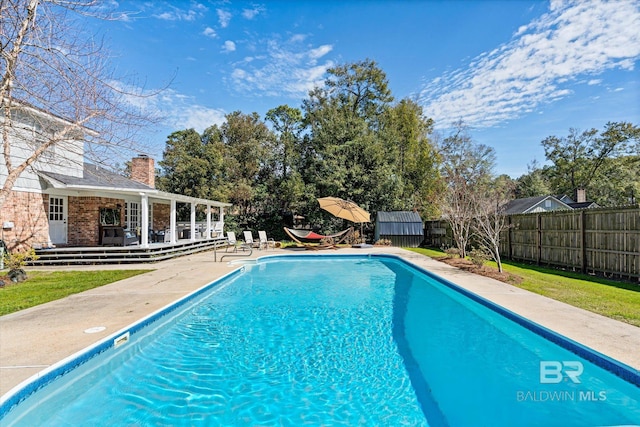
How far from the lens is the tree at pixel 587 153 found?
33.2m

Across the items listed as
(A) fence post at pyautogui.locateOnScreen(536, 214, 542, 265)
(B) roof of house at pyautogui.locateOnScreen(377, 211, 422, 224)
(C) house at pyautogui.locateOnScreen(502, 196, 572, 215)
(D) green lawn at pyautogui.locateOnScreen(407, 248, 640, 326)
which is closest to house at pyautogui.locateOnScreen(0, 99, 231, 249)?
(D) green lawn at pyautogui.locateOnScreen(407, 248, 640, 326)

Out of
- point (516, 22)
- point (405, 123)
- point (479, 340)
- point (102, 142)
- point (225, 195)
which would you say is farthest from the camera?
point (405, 123)

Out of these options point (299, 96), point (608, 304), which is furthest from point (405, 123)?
point (608, 304)

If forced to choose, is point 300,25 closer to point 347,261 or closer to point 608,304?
point 347,261

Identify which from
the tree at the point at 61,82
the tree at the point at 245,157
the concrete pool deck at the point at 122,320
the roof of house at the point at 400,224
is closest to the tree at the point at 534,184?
the roof of house at the point at 400,224

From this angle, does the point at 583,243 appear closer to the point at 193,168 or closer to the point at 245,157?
the point at 245,157

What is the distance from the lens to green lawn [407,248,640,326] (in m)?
5.25

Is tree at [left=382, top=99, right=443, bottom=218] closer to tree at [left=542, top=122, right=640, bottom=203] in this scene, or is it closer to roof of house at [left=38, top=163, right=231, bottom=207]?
roof of house at [left=38, top=163, right=231, bottom=207]

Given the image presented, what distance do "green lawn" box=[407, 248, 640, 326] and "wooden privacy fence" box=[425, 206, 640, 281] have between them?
401 mm

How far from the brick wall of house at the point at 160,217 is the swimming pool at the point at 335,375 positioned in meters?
13.3

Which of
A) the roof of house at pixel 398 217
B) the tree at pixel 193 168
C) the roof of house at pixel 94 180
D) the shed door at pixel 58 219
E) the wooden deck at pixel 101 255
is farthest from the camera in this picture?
the tree at pixel 193 168

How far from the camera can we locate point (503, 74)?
13.9 meters

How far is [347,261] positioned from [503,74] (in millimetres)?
10406

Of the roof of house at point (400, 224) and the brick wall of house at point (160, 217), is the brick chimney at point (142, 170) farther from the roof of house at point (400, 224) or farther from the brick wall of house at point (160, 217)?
the roof of house at point (400, 224)
